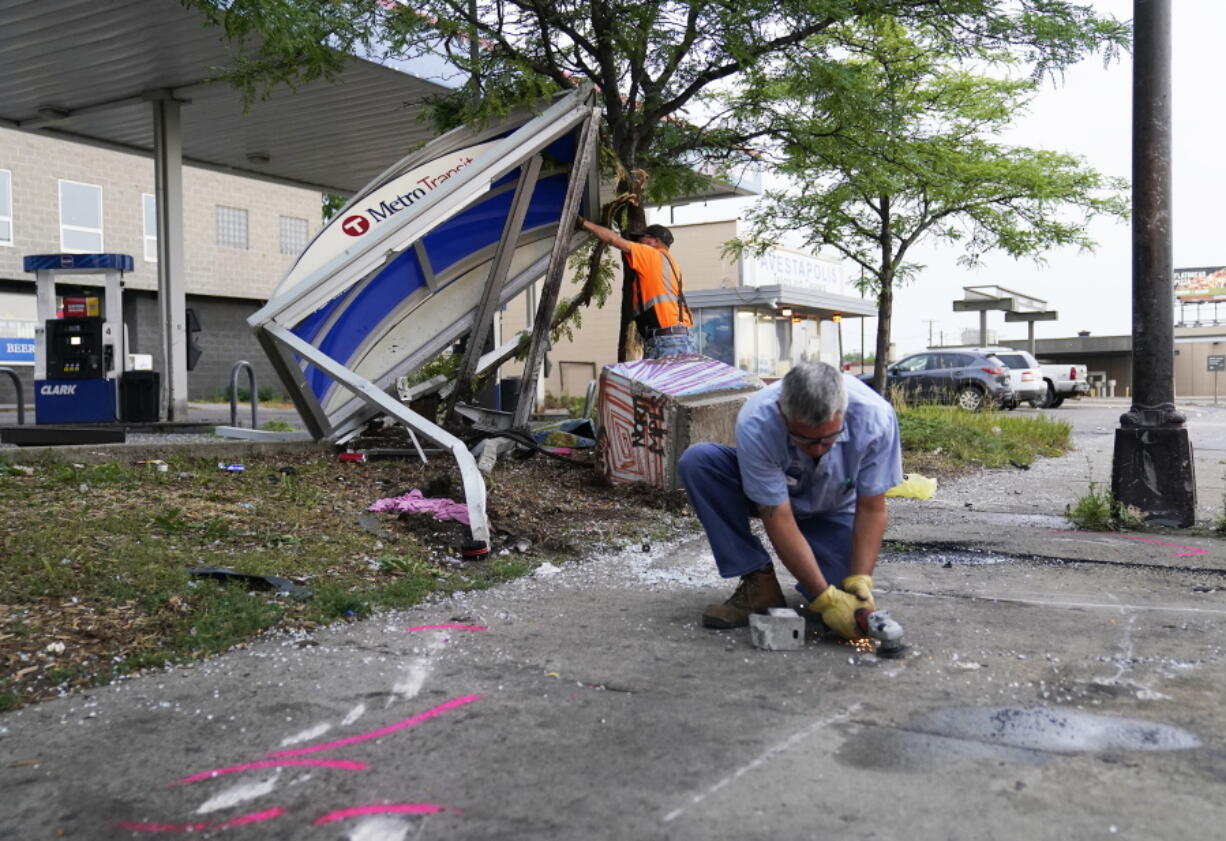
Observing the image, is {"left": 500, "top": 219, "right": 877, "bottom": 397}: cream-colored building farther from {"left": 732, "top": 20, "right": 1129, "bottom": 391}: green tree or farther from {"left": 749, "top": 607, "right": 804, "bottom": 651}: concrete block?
{"left": 749, "top": 607, "right": 804, "bottom": 651}: concrete block

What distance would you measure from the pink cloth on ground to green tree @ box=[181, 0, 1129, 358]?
3.19 meters

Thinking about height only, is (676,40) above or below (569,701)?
above

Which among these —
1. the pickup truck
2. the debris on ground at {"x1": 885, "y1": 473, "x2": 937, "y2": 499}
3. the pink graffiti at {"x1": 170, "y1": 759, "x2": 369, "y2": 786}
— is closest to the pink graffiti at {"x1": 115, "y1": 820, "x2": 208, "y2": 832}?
the pink graffiti at {"x1": 170, "y1": 759, "x2": 369, "y2": 786}

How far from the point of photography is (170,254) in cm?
1251

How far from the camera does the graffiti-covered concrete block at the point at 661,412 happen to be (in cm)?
662

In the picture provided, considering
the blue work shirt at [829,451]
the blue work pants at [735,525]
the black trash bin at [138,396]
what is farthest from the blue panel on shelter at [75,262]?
the blue work shirt at [829,451]

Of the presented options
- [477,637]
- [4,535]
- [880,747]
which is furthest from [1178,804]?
[4,535]

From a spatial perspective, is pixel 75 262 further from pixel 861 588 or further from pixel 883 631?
pixel 883 631

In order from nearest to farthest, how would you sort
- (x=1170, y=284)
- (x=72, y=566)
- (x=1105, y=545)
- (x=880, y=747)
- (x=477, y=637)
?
1. (x=880, y=747)
2. (x=477, y=637)
3. (x=72, y=566)
4. (x=1105, y=545)
5. (x=1170, y=284)

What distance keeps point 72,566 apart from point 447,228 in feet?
14.0

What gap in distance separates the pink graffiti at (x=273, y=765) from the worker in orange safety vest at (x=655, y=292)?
209 inches

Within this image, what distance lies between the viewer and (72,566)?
416 centimetres

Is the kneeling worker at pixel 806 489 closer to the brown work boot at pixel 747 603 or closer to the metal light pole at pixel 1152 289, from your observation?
the brown work boot at pixel 747 603

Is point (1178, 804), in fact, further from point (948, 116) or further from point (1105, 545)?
point (948, 116)
